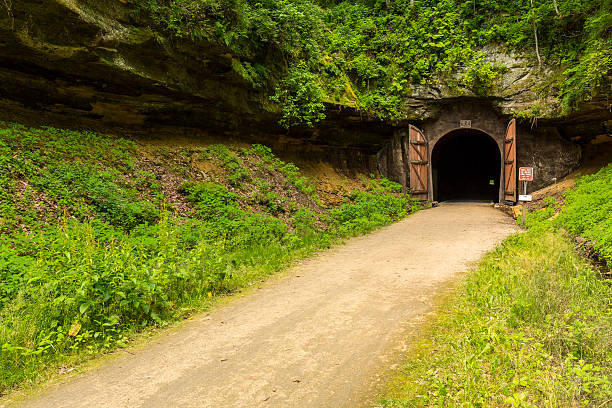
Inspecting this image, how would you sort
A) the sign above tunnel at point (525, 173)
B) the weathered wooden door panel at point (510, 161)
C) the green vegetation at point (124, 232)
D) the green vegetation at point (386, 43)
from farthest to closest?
the weathered wooden door panel at point (510, 161)
the sign above tunnel at point (525, 173)
the green vegetation at point (386, 43)
the green vegetation at point (124, 232)

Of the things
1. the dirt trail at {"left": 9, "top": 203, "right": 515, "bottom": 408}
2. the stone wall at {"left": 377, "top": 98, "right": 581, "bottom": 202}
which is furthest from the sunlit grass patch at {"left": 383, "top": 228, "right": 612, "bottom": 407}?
the stone wall at {"left": 377, "top": 98, "right": 581, "bottom": 202}

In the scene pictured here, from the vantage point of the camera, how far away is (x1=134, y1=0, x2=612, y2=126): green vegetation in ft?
33.0

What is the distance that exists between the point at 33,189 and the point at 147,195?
2130mm

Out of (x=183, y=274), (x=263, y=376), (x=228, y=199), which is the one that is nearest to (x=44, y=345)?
(x=183, y=274)

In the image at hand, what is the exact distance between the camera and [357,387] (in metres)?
2.95

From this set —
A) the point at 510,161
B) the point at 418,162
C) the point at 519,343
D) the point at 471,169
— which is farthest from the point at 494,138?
the point at 519,343

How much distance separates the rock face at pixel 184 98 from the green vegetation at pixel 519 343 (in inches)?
339

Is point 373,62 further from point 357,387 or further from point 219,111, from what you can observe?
point 357,387

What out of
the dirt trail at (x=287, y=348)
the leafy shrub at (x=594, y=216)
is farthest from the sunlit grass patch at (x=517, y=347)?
the leafy shrub at (x=594, y=216)

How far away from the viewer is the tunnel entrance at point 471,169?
2384 cm

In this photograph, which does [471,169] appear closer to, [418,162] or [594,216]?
[418,162]

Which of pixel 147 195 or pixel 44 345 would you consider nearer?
pixel 44 345

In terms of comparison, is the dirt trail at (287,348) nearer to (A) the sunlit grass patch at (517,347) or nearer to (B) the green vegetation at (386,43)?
(A) the sunlit grass patch at (517,347)

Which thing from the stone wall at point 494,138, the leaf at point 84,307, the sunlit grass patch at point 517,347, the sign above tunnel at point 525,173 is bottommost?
the sunlit grass patch at point 517,347
